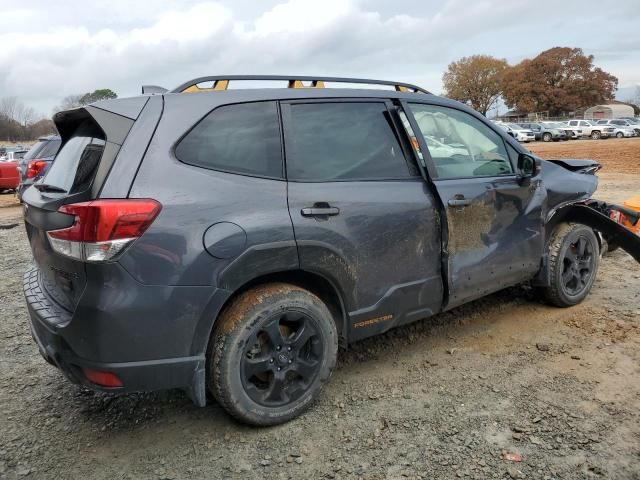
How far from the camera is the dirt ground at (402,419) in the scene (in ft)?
8.77

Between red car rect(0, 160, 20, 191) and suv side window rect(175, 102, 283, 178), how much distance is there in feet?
55.4

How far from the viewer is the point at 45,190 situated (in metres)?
3.01

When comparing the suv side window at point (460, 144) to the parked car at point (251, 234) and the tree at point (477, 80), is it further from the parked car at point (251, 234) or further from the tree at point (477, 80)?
the tree at point (477, 80)

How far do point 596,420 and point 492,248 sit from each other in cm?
126

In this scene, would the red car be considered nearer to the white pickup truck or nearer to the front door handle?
the front door handle

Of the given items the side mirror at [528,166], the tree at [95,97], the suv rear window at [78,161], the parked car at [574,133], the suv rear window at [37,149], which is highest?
the tree at [95,97]

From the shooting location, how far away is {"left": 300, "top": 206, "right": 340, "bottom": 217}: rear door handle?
292 cm

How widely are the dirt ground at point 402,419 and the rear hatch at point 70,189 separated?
817 mm

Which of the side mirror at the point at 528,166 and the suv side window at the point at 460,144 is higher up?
the suv side window at the point at 460,144

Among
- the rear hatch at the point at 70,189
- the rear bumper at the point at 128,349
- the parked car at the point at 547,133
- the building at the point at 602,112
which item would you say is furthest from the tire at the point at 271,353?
the building at the point at 602,112

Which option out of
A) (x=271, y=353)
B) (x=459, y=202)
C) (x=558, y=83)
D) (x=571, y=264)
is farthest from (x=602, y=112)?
(x=271, y=353)

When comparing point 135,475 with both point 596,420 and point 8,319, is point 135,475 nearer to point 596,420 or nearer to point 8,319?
point 596,420

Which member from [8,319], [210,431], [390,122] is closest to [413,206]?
[390,122]

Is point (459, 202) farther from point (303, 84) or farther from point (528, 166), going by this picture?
point (303, 84)
